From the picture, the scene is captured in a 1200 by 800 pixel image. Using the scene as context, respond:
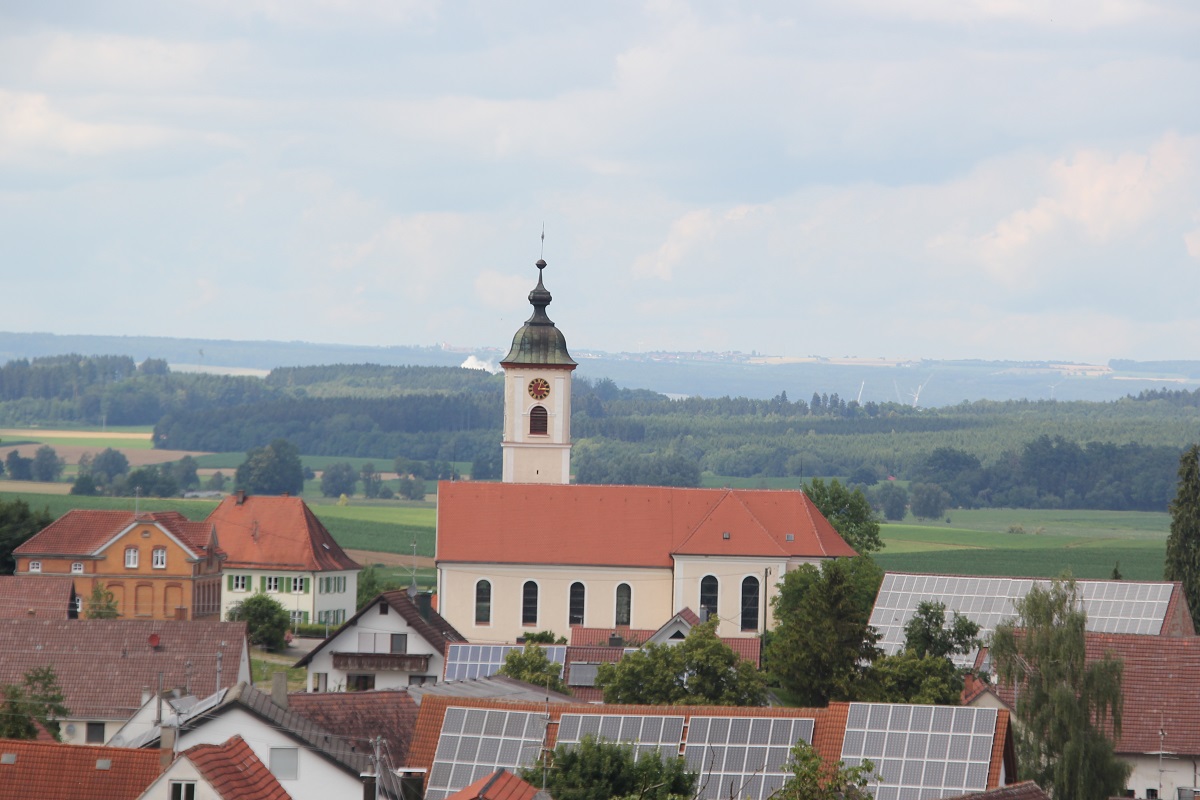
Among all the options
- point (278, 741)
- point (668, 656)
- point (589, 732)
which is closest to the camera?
point (278, 741)

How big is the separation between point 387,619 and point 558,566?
18.8 m

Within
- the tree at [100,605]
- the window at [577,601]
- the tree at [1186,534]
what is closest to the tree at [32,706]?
the tree at [100,605]

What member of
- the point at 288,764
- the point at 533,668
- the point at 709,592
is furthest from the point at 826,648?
the point at 288,764

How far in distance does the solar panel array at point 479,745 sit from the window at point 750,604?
43814 mm

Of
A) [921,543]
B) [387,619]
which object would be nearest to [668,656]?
[387,619]

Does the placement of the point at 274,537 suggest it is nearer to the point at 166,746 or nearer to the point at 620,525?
the point at 620,525

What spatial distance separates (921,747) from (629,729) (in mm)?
4997

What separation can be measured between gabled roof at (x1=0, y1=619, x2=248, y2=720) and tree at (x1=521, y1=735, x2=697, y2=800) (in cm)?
2174

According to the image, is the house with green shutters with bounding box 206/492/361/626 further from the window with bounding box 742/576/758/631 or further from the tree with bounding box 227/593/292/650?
the window with bounding box 742/576/758/631

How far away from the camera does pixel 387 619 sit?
66688 mm

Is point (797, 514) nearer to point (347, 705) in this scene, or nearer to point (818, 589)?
point (818, 589)

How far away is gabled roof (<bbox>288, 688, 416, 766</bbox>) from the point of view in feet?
138

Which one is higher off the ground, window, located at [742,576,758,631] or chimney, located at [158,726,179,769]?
chimney, located at [158,726,179,769]

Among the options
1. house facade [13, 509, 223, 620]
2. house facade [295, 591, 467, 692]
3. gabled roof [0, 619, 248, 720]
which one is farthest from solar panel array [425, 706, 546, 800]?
house facade [13, 509, 223, 620]
